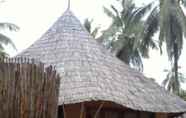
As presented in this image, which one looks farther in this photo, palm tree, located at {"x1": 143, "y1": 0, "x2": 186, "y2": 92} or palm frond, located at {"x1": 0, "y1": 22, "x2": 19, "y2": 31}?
palm frond, located at {"x1": 0, "y1": 22, "x2": 19, "y2": 31}

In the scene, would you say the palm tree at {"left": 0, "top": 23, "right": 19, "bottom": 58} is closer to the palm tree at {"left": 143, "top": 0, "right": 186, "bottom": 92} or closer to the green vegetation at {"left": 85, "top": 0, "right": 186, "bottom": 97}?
the green vegetation at {"left": 85, "top": 0, "right": 186, "bottom": 97}

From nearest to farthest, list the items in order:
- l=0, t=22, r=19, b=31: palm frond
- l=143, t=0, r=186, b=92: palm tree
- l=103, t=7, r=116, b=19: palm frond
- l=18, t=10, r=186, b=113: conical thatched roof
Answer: l=18, t=10, r=186, b=113: conical thatched roof
l=143, t=0, r=186, b=92: palm tree
l=0, t=22, r=19, b=31: palm frond
l=103, t=7, r=116, b=19: palm frond

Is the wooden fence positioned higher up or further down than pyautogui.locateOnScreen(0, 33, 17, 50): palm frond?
further down

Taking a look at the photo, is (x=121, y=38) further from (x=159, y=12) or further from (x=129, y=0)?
(x=159, y=12)

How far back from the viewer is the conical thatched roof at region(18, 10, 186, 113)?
9078 millimetres

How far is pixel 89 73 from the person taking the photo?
9633mm

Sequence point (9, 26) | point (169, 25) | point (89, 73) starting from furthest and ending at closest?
point (9, 26), point (169, 25), point (89, 73)

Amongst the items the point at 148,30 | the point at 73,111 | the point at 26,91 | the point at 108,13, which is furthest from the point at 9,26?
the point at 26,91

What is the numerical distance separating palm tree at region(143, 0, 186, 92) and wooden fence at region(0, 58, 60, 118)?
13.9 metres

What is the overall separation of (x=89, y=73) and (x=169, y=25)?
1044cm

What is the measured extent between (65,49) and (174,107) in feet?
10.2

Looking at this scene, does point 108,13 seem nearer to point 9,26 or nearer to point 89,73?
point 9,26

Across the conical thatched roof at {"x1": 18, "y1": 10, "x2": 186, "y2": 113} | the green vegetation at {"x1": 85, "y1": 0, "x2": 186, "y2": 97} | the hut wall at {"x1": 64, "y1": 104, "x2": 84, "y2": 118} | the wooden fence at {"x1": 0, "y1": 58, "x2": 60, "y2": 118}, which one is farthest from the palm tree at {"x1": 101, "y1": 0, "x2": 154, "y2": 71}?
the wooden fence at {"x1": 0, "y1": 58, "x2": 60, "y2": 118}

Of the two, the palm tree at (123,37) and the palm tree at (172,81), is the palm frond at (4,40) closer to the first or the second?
the palm tree at (123,37)
